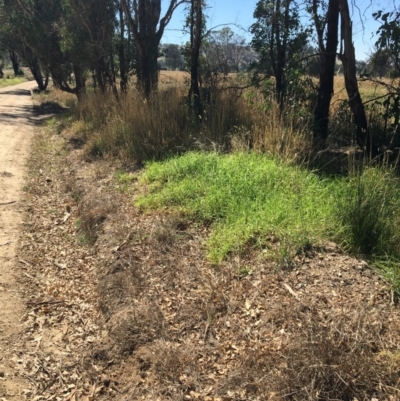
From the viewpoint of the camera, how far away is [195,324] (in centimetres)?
329

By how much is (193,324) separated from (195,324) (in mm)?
16

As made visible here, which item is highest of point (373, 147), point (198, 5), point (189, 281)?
point (198, 5)

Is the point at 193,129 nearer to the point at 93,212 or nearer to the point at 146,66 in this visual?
the point at 93,212

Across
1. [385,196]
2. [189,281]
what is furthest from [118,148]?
[385,196]

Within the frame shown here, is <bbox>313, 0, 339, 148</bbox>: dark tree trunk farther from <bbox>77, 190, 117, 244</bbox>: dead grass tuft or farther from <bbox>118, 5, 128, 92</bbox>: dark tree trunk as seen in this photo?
<bbox>118, 5, 128, 92</bbox>: dark tree trunk

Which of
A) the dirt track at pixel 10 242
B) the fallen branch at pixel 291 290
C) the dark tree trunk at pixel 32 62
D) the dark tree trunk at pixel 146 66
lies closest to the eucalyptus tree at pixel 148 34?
the dark tree trunk at pixel 146 66

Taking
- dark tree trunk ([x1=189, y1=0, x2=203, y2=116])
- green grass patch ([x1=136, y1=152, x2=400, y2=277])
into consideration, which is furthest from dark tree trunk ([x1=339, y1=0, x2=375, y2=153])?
dark tree trunk ([x1=189, y1=0, x2=203, y2=116])

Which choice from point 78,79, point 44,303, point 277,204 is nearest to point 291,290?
point 277,204

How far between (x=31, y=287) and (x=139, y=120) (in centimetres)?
507

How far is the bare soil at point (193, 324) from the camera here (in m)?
2.54

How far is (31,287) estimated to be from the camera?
165 inches

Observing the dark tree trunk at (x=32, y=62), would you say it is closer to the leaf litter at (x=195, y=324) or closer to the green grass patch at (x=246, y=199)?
the green grass patch at (x=246, y=199)

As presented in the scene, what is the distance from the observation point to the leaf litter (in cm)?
254

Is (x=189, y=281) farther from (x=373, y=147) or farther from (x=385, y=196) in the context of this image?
(x=373, y=147)
